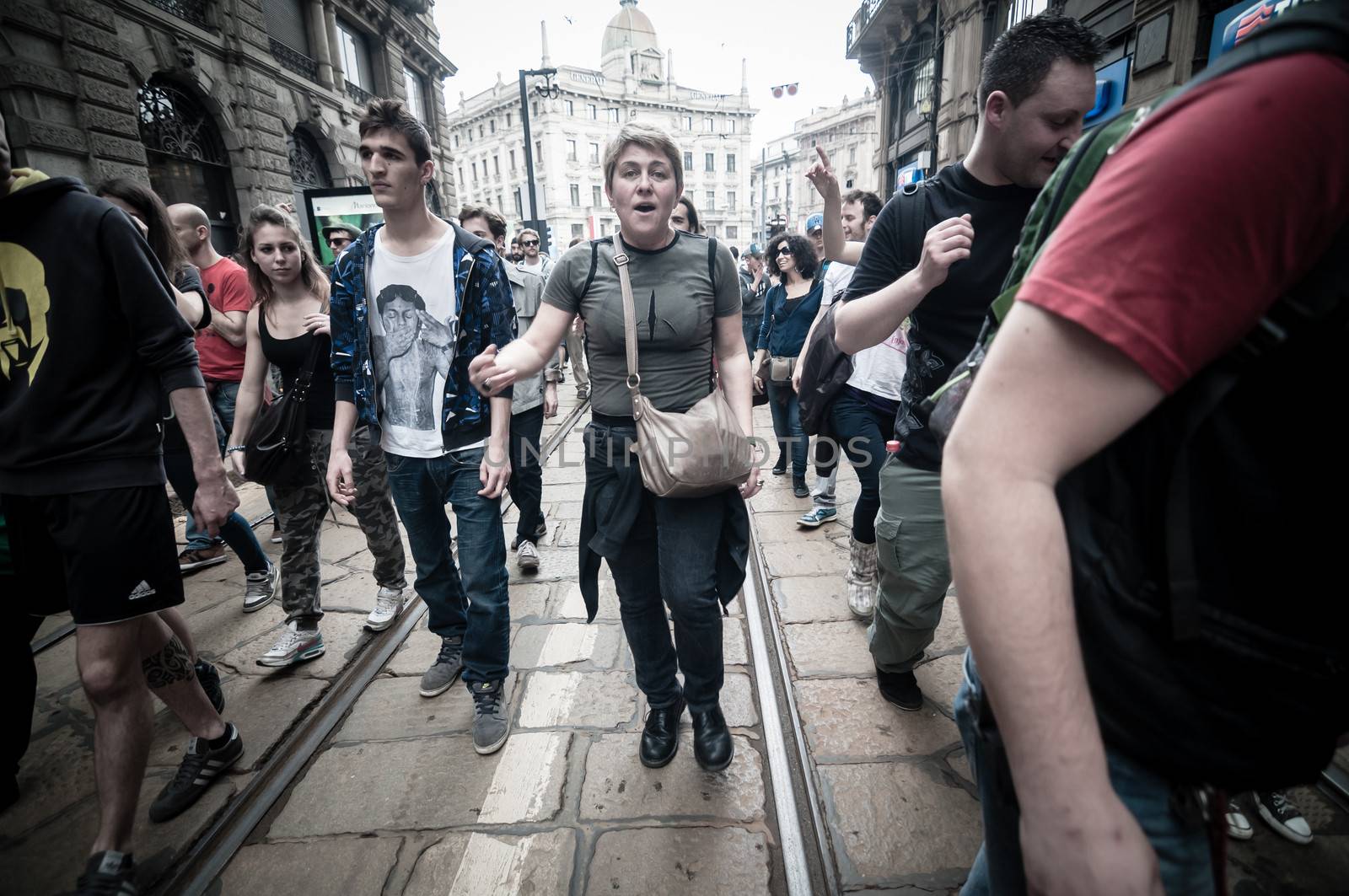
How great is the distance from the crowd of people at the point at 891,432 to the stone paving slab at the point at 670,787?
0.26ft

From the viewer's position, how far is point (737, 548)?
2213 mm

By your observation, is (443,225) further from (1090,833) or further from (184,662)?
(1090,833)

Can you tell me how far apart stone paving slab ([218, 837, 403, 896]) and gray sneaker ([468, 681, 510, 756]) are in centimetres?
44

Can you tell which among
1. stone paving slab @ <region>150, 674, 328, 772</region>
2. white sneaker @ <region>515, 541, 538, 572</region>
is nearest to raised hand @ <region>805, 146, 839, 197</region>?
white sneaker @ <region>515, 541, 538, 572</region>

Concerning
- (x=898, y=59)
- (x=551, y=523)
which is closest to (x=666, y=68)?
(x=898, y=59)

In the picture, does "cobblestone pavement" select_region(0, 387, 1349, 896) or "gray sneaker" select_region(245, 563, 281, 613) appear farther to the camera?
→ "gray sneaker" select_region(245, 563, 281, 613)

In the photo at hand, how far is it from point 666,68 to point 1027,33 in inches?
2692

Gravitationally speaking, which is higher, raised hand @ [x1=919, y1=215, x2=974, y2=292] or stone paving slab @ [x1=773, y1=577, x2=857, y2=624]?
raised hand @ [x1=919, y1=215, x2=974, y2=292]

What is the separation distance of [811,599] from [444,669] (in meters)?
1.99

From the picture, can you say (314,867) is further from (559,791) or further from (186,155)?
(186,155)

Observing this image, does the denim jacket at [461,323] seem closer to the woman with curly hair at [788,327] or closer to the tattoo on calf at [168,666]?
the tattoo on calf at [168,666]

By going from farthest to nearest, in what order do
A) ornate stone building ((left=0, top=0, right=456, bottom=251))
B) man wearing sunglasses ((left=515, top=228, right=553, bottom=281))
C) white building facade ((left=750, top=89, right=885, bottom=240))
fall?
white building facade ((left=750, top=89, right=885, bottom=240))
ornate stone building ((left=0, top=0, right=456, bottom=251))
man wearing sunglasses ((left=515, top=228, right=553, bottom=281))

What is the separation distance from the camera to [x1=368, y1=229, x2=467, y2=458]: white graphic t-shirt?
2.46m

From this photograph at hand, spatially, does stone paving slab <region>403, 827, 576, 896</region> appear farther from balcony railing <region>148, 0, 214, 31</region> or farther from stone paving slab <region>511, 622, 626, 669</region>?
balcony railing <region>148, 0, 214, 31</region>
